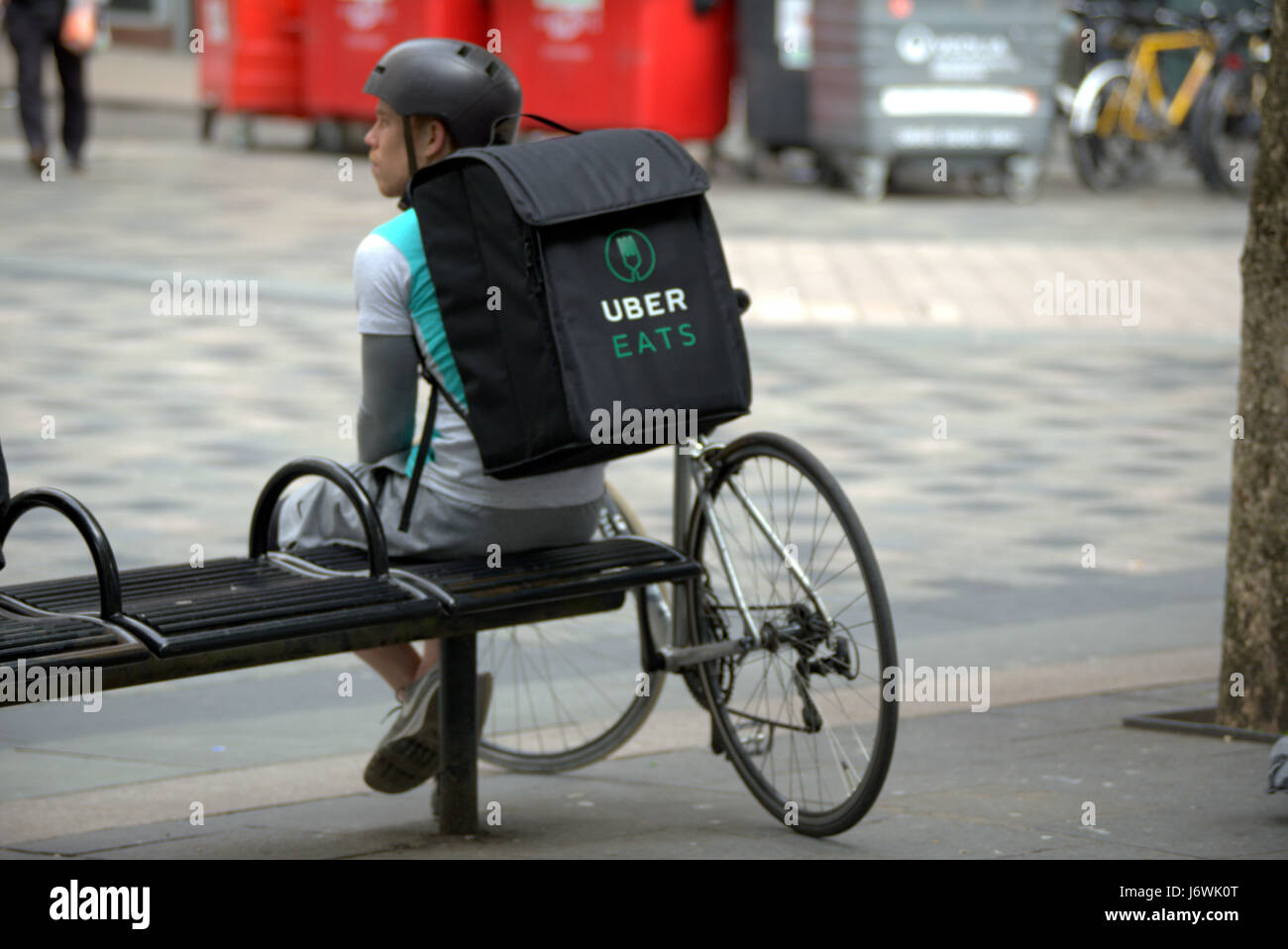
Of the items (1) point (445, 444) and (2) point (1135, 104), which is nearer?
(1) point (445, 444)

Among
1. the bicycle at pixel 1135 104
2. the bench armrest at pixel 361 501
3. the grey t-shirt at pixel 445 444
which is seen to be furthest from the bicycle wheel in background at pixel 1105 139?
the bench armrest at pixel 361 501

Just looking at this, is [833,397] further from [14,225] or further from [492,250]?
[14,225]

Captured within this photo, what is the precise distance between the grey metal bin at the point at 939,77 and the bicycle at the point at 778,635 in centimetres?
1175

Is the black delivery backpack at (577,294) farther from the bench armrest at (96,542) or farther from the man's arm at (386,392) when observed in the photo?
the bench armrest at (96,542)

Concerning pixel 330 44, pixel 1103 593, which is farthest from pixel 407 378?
pixel 330 44

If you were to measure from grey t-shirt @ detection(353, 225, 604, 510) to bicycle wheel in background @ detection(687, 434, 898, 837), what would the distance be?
314mm

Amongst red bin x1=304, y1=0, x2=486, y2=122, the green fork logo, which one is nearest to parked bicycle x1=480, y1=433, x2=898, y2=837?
the green fork logo

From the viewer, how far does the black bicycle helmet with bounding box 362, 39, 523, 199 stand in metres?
4.09

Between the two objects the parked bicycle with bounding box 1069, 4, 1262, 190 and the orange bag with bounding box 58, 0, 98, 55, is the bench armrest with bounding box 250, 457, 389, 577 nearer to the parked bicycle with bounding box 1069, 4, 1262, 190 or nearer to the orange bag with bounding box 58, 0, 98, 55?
the orange bag with bounding box 58, 0, 98, 55

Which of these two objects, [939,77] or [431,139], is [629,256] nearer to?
[431,139]

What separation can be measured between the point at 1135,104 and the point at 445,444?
1441 cm

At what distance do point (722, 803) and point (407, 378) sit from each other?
113 centimetres

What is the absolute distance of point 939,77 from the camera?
15914 millimetres

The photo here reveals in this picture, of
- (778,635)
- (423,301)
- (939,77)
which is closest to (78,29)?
(939,77)
